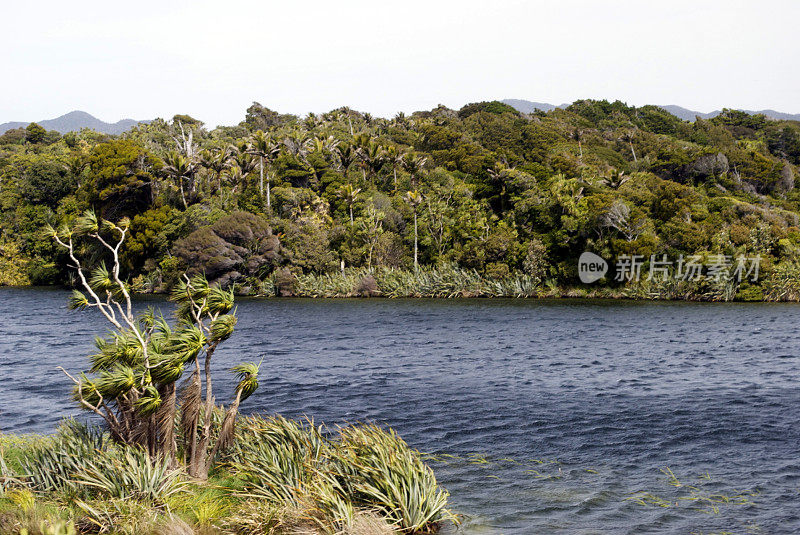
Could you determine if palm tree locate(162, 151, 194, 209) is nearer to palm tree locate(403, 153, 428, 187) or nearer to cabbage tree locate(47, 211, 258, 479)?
palm tree locate(403, 153, 428, 187)

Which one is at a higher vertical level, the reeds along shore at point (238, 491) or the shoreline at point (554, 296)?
the reeds along shore at point (238, 491)

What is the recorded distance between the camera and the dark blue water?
46.6 feet

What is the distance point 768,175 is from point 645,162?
51.8 ft

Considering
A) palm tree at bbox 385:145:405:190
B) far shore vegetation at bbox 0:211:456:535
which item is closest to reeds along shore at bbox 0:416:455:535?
far shore vegetation at bbox 0:211:456:535

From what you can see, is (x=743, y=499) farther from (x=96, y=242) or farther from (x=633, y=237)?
(x=96, y=242)

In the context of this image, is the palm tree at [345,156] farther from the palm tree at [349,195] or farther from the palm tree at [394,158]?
the palm tree at [349,195]

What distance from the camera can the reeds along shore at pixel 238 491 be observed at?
10453 millimetres

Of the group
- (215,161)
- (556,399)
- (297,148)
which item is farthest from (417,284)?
(556,399)

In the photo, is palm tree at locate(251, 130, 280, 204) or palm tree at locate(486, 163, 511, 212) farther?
palm tree at locate(251, 130, 280, 204)

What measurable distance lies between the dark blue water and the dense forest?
614 inches

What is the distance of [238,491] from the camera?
40.5 feet

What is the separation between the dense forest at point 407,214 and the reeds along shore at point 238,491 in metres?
50.3

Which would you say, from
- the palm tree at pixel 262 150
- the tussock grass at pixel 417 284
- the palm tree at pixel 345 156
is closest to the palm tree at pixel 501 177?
the tussock grass at pixel 417 284

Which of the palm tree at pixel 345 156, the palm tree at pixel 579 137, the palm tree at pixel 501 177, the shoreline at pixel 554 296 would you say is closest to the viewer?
the shoreline at pixel 554 296
